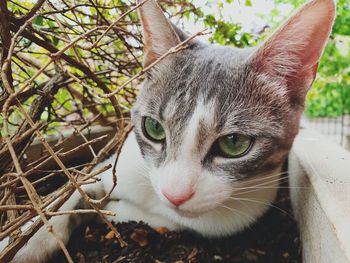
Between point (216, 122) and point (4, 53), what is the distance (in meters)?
0.69

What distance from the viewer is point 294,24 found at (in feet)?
3.79

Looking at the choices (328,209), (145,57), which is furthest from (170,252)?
(145,57)

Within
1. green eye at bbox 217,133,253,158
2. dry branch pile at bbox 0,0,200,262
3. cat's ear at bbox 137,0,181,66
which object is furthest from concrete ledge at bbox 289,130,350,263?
cat's ear at bbox 137,0,181,66

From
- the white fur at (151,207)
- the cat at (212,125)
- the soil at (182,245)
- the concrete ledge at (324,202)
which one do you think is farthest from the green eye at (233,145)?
the soil at (182,245)

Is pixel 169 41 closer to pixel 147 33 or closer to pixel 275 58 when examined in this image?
pixel 147 33

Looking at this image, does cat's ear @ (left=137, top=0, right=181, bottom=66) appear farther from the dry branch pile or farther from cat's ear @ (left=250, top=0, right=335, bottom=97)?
cat's ear @ (left=250, top=0, right=335, bottom=97)

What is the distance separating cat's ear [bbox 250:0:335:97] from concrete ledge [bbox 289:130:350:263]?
0.31m

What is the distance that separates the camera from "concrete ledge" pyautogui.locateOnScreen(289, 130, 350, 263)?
80 centimetres

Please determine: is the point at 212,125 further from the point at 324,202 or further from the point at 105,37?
the point at 105,37

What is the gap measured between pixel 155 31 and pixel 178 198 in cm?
65

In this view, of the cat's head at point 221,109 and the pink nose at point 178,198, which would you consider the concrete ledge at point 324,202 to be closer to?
the cat's head at point 221,109

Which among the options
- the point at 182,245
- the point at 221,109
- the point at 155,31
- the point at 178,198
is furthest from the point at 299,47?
the point at 182,245

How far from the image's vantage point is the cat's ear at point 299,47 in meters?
1.11

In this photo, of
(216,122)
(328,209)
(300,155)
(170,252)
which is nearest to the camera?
(328,209)
